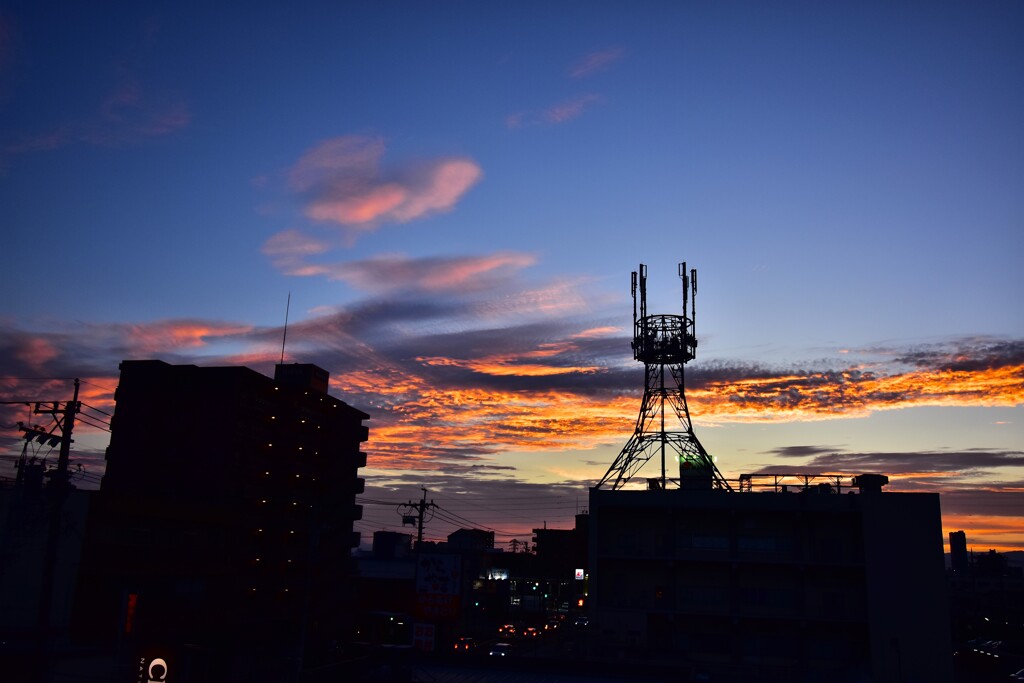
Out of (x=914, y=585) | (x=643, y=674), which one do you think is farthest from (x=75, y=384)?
(x=914, y=585)

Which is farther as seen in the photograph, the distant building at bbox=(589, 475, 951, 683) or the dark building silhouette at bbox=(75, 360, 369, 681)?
the dark building silhouette at bbox=(75, 360, 369, 681)

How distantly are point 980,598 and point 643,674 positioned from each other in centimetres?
14349

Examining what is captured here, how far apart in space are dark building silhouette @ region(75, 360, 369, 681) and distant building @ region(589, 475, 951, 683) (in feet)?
73.6

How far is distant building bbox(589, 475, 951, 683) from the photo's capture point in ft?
151

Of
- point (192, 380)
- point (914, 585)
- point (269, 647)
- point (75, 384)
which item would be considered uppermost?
point (192, 380)

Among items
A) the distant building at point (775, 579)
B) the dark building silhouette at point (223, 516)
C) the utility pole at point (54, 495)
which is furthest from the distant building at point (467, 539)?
the utility pole at point (54, 495)

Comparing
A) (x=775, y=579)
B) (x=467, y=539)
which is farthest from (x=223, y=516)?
(x=467, y=539)

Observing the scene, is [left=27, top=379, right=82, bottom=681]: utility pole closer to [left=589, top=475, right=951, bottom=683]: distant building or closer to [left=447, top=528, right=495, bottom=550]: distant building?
[left=589, top=475, right=951, bottom=683]: distant building

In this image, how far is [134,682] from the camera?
3297 centimetres

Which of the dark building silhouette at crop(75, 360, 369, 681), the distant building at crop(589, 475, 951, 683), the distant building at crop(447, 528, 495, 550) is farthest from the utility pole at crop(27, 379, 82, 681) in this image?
the distant building at crop(447, 528, 495, 550)

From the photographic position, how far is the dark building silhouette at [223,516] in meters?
55.2

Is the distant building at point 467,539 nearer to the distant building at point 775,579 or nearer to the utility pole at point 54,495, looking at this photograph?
the distant building at point 775,579

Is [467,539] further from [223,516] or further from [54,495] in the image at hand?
[54,495]

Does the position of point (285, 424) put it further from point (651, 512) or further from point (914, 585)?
point (914, 585)
